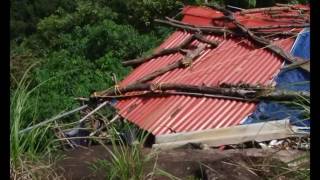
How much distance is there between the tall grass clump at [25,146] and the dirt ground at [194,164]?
2.15 ft

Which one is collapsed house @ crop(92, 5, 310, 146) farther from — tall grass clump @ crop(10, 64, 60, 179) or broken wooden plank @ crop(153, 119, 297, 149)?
tall grass clump @ crop(10, 64, 60, 179)

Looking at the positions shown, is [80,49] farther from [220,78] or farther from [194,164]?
[194,164]

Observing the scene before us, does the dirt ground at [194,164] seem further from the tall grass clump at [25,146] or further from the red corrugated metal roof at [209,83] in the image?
the red corrugated metal roof at [209,83]

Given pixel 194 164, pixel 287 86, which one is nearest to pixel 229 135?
pixel 287 86

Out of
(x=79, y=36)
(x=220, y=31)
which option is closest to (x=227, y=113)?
(x=220, y=31)

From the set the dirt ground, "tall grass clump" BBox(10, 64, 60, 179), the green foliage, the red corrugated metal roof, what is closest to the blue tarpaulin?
the red corrugated metal roof

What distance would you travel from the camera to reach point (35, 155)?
3.97 meters

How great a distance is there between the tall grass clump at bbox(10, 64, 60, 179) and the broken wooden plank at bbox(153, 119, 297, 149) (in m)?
Answer: 2.64

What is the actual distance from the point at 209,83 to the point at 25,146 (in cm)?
469

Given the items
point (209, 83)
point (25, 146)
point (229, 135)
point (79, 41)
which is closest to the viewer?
point (25, 146)

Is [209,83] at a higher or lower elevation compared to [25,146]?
lower

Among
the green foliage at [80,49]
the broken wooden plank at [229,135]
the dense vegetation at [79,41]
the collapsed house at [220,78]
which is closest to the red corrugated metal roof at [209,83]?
the collapsed house at [220,78]

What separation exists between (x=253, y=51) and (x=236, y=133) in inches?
94.4

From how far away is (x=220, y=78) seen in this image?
27.1 ft
